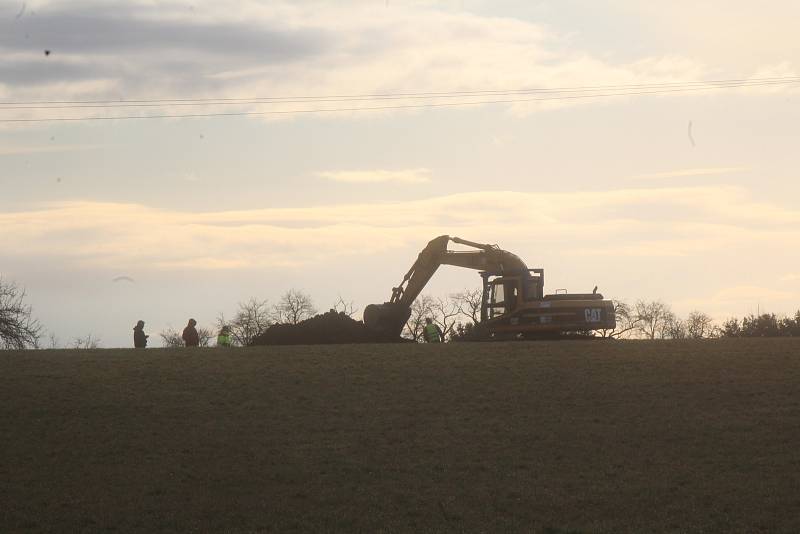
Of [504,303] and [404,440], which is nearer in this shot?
[404,440]

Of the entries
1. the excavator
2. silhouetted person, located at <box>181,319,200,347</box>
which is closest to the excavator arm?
the excavator

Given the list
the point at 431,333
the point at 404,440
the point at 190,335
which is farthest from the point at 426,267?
the point at 404,440

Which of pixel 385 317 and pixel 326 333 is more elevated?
pixel 385 317

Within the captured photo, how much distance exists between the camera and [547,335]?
44031 millimetres

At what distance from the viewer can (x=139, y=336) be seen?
153 ft

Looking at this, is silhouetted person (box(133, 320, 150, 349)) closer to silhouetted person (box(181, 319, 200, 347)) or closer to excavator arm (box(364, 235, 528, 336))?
silhouetted person (box(181, 319, 200, 347))

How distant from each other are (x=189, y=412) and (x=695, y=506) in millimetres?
14078

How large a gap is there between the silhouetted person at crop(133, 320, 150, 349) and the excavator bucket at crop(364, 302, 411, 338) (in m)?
9.31

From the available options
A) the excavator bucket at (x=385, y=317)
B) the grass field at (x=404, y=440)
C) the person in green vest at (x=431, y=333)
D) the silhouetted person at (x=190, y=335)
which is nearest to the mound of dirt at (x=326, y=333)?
the excavator bucket at (x=385, y=317)

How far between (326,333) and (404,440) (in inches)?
791

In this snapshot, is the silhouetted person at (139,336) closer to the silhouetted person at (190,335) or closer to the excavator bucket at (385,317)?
the silhouetted person at (190,335)

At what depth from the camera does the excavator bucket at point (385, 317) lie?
4650 centimetres

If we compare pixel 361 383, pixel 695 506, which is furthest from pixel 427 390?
pixel 695 506

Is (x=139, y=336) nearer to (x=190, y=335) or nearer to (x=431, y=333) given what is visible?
(x=190, y=335)
